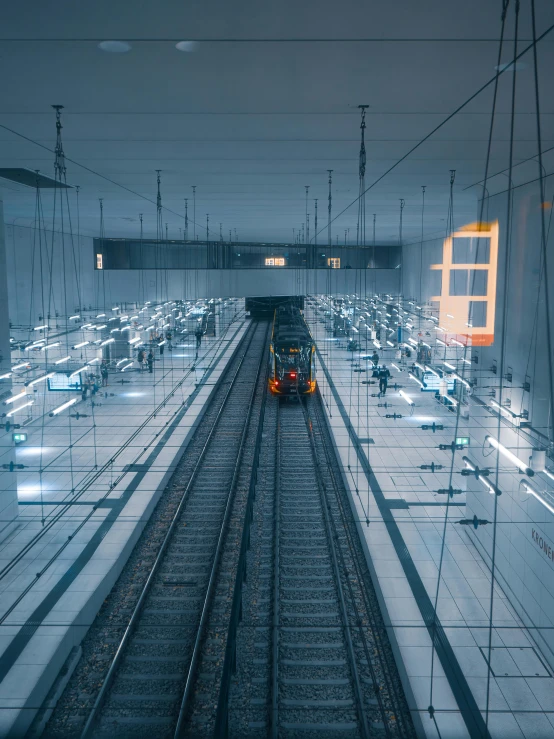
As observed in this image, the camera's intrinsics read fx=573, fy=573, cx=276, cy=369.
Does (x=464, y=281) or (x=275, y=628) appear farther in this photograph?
(x=464, y=281)

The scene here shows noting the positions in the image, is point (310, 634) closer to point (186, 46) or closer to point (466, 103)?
point (466, 103)

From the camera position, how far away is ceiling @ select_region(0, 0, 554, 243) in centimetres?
350

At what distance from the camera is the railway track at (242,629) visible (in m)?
6.36

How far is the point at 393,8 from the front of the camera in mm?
3357

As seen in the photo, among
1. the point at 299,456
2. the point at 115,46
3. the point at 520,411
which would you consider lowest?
the point at 299,456

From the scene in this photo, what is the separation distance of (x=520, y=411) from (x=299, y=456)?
7197 millimetres

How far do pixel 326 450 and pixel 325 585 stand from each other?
6100 mm

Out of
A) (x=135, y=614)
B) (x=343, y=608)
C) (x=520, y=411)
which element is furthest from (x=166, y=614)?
(x=520, y=411)

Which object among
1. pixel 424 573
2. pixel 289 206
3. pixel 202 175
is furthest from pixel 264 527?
pixel 289 206

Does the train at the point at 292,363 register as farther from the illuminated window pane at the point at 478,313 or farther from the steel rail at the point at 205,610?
the illuminated window pane at the point at 478,313

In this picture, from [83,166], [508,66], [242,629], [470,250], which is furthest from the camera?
[470,250]

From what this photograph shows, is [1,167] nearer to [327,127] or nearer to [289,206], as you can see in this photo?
[327,127]

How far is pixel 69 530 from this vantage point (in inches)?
432

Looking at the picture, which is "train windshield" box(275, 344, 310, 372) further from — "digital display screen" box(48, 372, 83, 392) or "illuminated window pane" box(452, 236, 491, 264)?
"digital display screen" box(48, 372, 83, 392)
